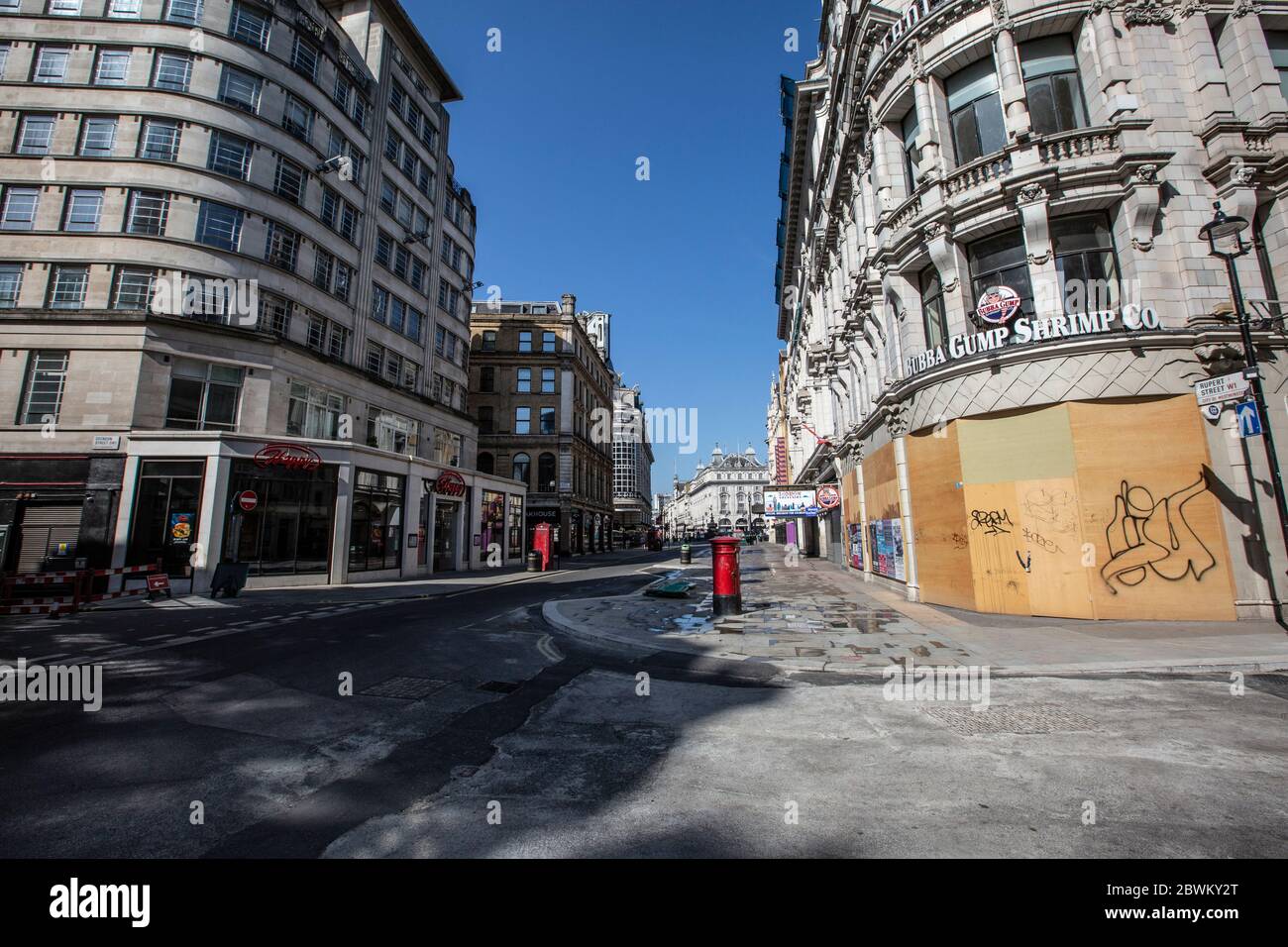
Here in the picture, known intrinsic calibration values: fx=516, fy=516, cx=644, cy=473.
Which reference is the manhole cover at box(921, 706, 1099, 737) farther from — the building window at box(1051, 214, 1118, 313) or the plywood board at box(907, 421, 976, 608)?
the building window at box(1051, 214, 1118, 313)

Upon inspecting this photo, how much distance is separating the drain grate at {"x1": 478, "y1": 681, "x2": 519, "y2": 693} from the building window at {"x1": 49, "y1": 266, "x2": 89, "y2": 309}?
75.8 feet

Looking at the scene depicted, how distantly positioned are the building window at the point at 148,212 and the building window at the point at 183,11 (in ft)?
25.6

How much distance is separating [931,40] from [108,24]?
29945 mm

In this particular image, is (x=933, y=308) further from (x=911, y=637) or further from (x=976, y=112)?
(x=911, y=637)

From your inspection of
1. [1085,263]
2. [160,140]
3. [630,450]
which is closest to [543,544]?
[160,140]

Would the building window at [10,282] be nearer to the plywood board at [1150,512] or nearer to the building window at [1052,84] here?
the building window at [1052,84]

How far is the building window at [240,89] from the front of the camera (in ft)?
68.2

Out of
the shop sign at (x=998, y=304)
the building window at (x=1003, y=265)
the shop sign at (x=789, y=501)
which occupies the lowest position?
the shop sign at (x=789, y=501)

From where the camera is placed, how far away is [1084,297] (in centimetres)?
1177

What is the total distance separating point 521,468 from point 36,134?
3107 cm

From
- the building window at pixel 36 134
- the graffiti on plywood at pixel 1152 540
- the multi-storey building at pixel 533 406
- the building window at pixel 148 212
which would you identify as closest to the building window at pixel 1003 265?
the graffiti on plywood at pixel 1152 540
